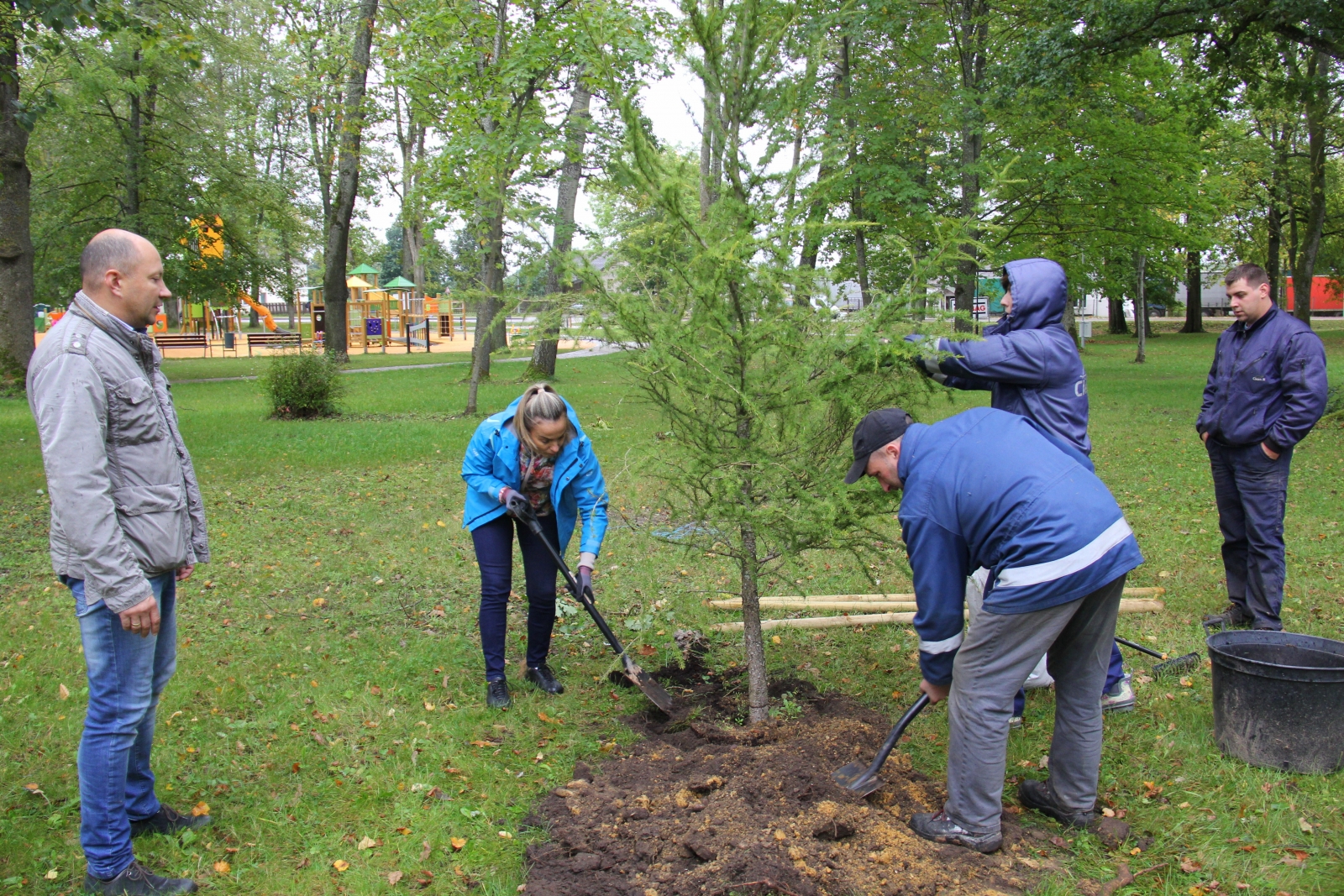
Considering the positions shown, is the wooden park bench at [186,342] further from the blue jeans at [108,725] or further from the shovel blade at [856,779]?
the shovel blade at [856,779]

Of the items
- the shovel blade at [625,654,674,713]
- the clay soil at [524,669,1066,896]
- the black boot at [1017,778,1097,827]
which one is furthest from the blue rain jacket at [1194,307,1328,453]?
the shovel blade at [625,654,674,713]

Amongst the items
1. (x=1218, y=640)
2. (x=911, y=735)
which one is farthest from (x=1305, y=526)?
(x=911, y=735)

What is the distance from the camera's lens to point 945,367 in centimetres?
360

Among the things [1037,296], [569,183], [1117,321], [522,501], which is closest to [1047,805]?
[1037,296]

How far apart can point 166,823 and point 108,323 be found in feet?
5.91

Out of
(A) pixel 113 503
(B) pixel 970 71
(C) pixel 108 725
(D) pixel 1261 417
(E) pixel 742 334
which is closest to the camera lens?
(A) pixel 113 503

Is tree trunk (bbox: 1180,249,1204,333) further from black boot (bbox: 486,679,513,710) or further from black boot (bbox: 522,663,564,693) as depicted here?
black boot (bbox: 486,679,513,710)

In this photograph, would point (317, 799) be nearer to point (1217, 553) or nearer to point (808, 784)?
point (808, 784)

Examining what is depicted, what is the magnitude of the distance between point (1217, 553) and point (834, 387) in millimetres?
4645

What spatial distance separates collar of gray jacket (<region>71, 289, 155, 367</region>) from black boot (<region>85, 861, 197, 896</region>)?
1.66 m

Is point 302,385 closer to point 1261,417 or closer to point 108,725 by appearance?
point 108,725

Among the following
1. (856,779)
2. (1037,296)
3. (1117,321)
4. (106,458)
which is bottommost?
(856,779)

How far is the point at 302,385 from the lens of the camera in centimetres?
1407

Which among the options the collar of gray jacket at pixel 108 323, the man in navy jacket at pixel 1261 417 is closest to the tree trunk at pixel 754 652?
the collar of gray jacket at pixel 108 323
